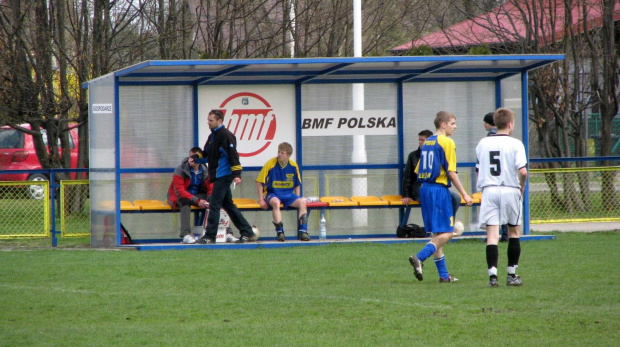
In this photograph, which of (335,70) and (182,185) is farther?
(335,70)

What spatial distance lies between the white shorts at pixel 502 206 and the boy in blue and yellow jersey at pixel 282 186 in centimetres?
539

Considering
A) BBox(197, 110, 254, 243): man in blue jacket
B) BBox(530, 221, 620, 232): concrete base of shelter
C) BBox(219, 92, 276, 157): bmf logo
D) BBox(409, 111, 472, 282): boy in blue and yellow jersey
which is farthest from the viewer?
BBox(530, 221, 620, 232): concrete base of shelter

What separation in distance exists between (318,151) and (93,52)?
573 cm

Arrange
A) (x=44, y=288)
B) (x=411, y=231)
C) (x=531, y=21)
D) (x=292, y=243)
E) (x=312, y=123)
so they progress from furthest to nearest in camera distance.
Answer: (x=531, y=21), (x=312, y=123), (x=411, y=231), (x=292, y=243), (x=44, y=288)

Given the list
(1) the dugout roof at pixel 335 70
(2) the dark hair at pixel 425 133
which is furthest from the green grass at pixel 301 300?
(1) the dugout roof at pixel 335 70

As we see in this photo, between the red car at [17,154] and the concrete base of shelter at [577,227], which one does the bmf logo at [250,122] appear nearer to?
the concrete base of shelter at [577,227]

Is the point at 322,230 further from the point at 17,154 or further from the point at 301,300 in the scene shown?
the point at 17,154

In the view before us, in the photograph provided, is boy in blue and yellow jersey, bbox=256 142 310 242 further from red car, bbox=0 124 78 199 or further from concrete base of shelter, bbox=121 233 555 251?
red car, bbox=0 124 78 199

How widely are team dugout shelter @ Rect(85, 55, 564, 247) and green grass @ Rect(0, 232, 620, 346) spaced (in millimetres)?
2347

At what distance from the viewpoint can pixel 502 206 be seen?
8.61 metres

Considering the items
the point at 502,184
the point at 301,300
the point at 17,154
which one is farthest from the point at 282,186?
the point at 17,154

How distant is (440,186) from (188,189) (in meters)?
5.64

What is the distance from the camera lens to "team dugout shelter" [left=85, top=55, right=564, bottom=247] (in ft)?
46.2

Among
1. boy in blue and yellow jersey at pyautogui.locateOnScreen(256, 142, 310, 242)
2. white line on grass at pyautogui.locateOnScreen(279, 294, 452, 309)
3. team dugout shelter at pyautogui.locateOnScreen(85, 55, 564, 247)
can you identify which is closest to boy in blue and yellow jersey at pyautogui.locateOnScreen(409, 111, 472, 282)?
white line on grass at pyautogui.locateOnScreen(279, 294, 452, 309)
